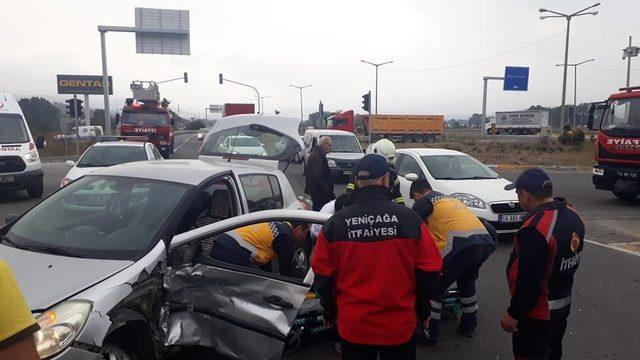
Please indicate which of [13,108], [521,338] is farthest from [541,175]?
[13,108]

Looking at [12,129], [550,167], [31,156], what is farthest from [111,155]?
[550,167]

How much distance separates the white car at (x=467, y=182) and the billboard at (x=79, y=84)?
6211 centimetres

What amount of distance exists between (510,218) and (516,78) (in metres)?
33.5

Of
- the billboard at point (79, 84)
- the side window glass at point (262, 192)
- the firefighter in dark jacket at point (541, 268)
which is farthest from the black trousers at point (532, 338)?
the billboard at point (79, 84)

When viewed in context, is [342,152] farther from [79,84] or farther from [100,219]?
[79,84]

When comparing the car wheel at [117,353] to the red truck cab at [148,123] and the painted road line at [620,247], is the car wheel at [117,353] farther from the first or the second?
the red truck cab at [148,123]

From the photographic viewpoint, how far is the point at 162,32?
81.1 ft

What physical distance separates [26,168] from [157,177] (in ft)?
30.6

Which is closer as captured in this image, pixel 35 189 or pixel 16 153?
pixel 16 153

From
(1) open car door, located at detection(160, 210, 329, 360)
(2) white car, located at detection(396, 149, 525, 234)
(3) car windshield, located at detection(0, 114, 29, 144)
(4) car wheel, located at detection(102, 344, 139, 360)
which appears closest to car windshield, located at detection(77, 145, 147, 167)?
(3) car windshield, located at detection(0, 114, 29, 144)

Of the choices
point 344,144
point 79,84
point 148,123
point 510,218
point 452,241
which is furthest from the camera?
point 79,84

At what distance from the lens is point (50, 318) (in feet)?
8.66

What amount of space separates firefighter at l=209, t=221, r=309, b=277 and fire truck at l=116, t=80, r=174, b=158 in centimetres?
2144

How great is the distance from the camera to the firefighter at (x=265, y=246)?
3.92 meters
